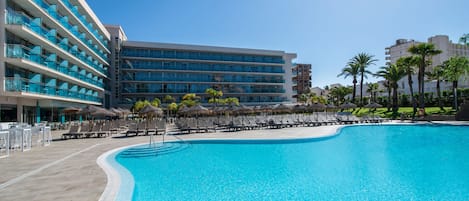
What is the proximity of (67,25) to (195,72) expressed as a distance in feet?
74.5

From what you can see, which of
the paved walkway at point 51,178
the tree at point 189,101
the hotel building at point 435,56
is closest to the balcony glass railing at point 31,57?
the paved walkway at point 51,178

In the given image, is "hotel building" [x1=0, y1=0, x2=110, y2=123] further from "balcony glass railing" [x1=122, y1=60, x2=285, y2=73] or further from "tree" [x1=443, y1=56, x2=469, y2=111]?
"tree" [x1=443, y1=56, x2=469, y2=111]

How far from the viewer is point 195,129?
18.3m

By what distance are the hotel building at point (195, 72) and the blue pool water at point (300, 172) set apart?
33072mm

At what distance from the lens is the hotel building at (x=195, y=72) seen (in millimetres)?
42219

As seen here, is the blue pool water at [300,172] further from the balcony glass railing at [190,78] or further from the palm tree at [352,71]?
the palm tree at [352,71]

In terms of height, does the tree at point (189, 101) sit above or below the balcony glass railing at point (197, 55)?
below

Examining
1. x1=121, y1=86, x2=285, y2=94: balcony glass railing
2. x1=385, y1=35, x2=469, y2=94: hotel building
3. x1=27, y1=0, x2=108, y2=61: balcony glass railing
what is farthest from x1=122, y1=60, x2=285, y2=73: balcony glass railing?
x1=385, y1=35, x2=469, y2=94: hotel building

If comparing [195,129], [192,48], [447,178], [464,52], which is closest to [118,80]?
[192,48]

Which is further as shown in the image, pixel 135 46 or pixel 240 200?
pixel 135 46

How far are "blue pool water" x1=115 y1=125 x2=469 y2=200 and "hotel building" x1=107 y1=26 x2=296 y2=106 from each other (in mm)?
33072

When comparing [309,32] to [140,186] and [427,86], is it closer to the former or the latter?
[140,186]

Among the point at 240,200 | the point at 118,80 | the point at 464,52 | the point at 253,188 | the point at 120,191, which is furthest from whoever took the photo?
the point at 464,52

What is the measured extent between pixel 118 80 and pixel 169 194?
1582 inches
